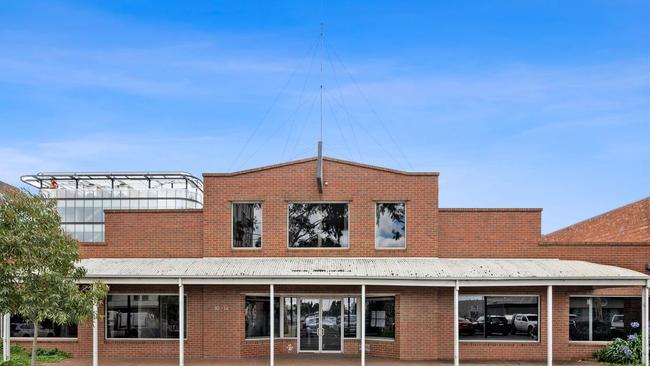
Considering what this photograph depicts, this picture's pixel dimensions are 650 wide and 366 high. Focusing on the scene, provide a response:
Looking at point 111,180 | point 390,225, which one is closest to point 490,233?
point 390,225

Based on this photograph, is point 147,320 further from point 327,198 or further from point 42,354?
point 327,198

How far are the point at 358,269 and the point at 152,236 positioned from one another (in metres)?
7.34

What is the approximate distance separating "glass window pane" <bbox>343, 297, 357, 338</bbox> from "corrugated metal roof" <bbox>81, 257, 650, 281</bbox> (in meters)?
1.55

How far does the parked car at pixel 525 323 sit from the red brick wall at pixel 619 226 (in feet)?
17.5

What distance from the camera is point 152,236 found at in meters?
22.6

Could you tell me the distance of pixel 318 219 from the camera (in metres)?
22.3

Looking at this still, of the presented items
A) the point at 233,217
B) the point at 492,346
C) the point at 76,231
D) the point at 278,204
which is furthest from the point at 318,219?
the point at 76,231

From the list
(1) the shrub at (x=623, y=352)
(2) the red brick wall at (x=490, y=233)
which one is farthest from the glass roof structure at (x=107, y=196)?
(1) the shrub at (x=623, y=352)

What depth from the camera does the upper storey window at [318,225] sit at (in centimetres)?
2225

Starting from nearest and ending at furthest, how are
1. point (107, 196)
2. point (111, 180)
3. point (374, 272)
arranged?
point (374, 272) < point (111, 180) < point (107, 196)

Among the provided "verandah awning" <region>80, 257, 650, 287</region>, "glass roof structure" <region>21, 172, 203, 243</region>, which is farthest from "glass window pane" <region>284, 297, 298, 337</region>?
"glass roof structure" <region>21, 172, 203, 243</region>

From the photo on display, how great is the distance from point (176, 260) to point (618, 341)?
14360 mm

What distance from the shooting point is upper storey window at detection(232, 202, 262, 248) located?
22.4 metres

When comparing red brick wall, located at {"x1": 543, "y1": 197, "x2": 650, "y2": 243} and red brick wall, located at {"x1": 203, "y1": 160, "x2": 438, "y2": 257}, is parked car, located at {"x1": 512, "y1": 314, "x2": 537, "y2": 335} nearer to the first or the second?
red brick wall, located at {"x1": 203, "y1": 160, "x2": 438, "y2": 257}
